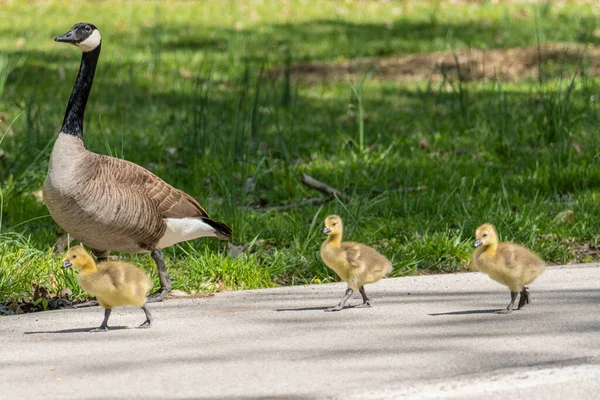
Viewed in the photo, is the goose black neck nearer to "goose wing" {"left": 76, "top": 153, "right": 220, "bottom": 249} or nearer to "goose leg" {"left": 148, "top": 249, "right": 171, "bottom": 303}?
"goose wing" {"left": 76, "top": 153, "right": 220, "bottom": 249}

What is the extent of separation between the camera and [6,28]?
1848 cm

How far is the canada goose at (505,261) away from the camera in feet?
16.7

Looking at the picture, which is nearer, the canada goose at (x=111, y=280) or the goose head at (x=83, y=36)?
the canada goose at (x=111, y=280)

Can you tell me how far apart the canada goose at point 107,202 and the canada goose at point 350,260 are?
→ 3.61ft

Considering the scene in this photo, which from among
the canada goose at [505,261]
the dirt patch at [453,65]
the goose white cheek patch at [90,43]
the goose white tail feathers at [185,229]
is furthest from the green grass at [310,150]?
the canada goose at [505,261]

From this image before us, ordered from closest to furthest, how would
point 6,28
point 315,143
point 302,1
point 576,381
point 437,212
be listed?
1. point 576,381
2. point 437,212
3. point 315,143
4. point 6,28
5. point 302,1

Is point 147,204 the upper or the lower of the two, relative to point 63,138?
lower

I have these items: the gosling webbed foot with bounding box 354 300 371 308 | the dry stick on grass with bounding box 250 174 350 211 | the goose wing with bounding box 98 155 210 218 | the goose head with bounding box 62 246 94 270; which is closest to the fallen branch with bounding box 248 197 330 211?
the dry stick on grass with bounding box 250 174 350 211

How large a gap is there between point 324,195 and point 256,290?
2347 mm

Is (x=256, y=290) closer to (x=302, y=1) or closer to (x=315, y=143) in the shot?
(x=315, y=143)

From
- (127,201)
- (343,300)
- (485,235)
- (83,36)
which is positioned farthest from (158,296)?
(485,235)

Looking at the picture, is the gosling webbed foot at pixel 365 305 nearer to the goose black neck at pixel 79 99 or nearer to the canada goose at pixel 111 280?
the canada goose at pixel 111 280

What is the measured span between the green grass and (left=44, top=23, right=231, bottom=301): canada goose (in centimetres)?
33

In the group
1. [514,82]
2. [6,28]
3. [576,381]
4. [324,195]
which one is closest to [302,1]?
[6,28]
